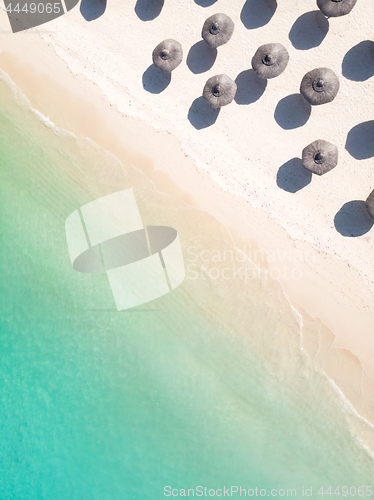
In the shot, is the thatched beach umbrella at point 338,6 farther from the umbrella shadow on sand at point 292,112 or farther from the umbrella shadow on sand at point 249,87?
the umbrella shadow on sand at point 249,87

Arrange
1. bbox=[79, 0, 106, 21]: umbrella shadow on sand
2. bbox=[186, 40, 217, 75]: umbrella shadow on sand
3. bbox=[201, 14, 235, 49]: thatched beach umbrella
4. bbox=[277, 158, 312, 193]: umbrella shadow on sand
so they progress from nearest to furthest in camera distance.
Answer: bbox=[201, 14, 235, 49]: thatched beach umbrella → bbox=[277, 158, 312, 193]: umbrella shadow on sand → bbox=[186, 40, 217, 75]: umbrella shadow on sand → bbox=[79, 0, 106, 21]: umbrella shadow on sand

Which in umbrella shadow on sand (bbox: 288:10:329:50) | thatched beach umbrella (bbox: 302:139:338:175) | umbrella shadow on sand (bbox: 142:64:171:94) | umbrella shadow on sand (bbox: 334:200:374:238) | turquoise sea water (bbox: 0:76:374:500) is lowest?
turquoise sea water (bbox: 0:76:374:500)

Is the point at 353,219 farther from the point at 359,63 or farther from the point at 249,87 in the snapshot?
the point at 249,87

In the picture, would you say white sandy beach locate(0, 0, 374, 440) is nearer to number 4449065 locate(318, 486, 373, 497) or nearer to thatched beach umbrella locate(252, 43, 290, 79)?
thatched beach umbrella locate(252, 43, 290, 79)

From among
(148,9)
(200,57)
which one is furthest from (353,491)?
(148,9)

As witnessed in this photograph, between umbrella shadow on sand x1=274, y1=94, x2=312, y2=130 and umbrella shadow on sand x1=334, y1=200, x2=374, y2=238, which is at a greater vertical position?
umbrella shadow on sand x1=274, y1=94, x2=312, y2=130

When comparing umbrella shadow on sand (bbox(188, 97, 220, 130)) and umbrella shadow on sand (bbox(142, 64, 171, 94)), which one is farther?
umbrella shadow on sand (bbox(142, 64, 171, 94))

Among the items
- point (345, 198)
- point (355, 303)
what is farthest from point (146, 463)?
point (345, 198)

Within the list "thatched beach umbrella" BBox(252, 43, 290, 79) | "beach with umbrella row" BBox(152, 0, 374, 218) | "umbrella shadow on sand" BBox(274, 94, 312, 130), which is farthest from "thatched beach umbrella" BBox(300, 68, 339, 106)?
"thatched beach umbrella" BBox(252, 43, 290, 79)
